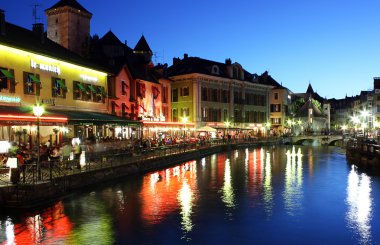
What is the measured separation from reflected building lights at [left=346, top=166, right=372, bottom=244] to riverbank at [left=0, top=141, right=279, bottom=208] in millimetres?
14284

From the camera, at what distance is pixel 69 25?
182 feet

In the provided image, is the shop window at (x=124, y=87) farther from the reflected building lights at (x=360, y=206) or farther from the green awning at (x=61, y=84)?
the reflected building lights at (x=360, y=206)

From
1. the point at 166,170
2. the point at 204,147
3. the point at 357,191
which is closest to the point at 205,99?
the point at 204,147

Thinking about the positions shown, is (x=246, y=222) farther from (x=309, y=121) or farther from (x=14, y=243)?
(x=309, y=121)

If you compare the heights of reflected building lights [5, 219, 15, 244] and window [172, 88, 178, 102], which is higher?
window [172, 88, 178, 102]

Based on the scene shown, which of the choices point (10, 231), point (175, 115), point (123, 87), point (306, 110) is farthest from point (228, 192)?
point (306, 110)

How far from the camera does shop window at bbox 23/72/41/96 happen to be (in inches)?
1252

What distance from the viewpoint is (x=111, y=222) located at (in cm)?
1903

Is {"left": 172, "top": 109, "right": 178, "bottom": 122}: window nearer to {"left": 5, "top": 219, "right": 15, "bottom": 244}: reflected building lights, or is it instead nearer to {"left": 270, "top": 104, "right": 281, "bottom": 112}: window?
{"left": 270, "top": 104, "right": 281, "bottom": 112}: window

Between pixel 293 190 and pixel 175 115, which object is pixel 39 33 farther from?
pixel 175 115

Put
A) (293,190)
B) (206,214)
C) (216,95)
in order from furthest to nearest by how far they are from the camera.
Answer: (216,95)
(293,190)
(206,214)

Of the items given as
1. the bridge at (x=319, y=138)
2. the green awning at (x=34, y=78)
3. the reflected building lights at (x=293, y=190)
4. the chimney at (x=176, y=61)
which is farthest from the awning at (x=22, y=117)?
the bridge at (x=319, y=138)

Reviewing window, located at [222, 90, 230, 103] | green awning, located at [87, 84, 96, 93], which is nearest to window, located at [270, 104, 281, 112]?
window, located at [222, 90, 230, 103]

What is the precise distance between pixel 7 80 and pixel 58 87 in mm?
6225
